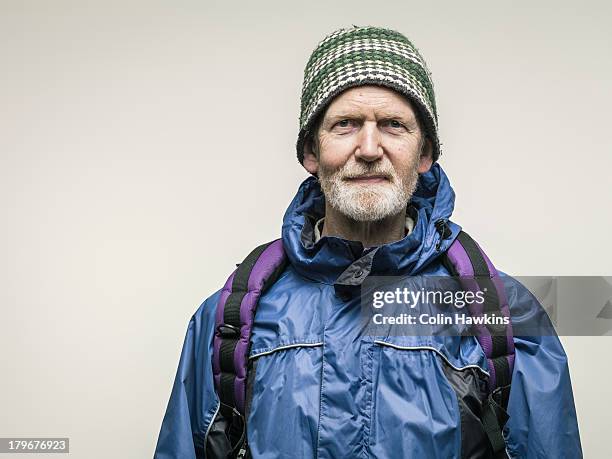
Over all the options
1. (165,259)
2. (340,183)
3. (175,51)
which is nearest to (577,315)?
(340,183)

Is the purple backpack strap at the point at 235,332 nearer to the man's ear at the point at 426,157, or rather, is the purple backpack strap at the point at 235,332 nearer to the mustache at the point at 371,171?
the mustache at the point at 371,171

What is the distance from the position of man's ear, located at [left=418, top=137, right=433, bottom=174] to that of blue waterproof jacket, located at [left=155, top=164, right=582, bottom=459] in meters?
0.13

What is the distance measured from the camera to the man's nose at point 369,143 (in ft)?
6.03

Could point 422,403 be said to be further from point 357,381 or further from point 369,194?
point 369,194

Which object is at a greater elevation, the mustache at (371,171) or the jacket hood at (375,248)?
the mustache at (371,171)

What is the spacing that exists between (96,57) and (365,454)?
1508 millimetres

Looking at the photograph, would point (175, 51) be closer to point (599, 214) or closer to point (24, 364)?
point (24, 364)

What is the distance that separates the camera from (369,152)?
183 cm

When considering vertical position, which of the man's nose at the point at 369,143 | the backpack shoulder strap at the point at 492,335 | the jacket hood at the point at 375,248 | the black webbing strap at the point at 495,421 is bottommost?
the black webbing strap at the point at 495,421

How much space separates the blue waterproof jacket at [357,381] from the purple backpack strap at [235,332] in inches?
0.9

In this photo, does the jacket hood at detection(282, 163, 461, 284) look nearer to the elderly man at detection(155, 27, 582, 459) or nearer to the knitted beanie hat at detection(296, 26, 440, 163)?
the elderly man at detection(155, 27, 582, 459)

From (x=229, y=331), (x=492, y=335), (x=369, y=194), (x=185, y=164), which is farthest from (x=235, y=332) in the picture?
(x=185, y=164)

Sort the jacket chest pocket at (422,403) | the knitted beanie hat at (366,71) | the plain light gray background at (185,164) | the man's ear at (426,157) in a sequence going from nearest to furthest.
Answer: the jacket chest pocket at (422,403) < the knitted beanie hat at (366,71) < the man's ear at (426,157) < the plain light gray background at (185,164)

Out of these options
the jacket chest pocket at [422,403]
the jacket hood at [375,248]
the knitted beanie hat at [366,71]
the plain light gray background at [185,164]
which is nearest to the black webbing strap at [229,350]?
the jacket hood at [375,248]
